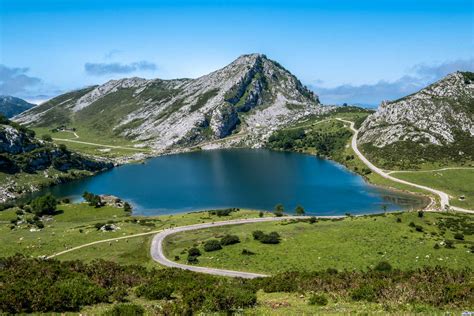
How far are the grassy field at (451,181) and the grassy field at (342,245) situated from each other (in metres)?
48.0

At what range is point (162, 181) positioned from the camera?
192m

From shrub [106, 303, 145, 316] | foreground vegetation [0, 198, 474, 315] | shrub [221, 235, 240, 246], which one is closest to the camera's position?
shrub [106, 303, 145, 316]

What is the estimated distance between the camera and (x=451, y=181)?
162 meters

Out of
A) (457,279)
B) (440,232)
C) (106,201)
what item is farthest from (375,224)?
(106,201)

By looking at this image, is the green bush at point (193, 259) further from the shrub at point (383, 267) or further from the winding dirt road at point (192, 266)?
the shrub at point (383, 267)

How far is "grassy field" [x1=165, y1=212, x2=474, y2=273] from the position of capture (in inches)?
2702

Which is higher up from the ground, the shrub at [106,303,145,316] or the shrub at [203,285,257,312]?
the shrub at [106,303,145,316]

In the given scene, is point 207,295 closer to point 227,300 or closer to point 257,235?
point 227,300

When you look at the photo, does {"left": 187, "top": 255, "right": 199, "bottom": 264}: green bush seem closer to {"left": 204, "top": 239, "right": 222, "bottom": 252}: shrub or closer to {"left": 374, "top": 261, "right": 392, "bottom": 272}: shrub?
{"left": 204, "top": 239, "right": 222, "bottom": 252}: shrub

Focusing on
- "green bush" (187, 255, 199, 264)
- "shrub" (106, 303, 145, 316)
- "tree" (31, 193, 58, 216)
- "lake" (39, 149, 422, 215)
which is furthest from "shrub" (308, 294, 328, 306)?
"tree" (31, 193, 58, 216)

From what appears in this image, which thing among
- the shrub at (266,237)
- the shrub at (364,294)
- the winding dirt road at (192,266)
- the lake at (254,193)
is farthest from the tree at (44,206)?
the shrub at (364,294)

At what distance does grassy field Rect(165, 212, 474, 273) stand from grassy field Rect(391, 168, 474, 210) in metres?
48.0

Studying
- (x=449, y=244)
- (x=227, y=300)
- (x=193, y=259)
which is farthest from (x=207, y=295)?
(x=449, y=244)

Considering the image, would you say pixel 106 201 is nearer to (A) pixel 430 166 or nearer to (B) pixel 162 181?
(B) pixel 162 181
